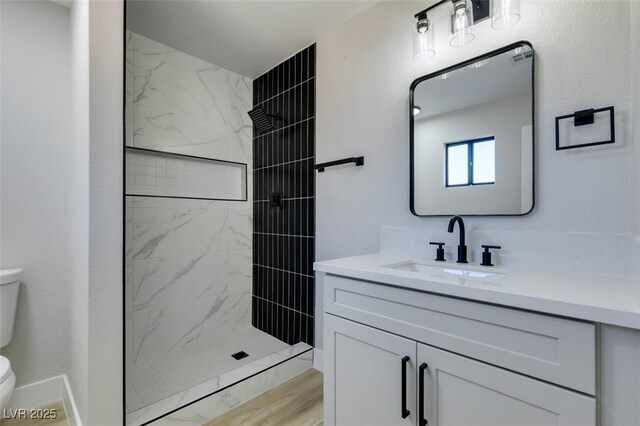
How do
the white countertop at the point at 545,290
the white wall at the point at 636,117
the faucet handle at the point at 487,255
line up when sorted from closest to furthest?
the white countertop at the point at 545,290 → the white wall at the point at 636,117 → the faucet handle at the point at 487,255

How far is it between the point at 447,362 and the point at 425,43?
1.46 meters

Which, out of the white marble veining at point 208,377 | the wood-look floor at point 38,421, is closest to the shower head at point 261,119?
the white marble veining at point 208,377

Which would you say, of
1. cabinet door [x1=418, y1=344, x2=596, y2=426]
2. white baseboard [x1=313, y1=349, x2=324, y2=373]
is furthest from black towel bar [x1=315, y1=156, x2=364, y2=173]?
white baseboard [x1=313, y1=349, x2=324, y2=373]

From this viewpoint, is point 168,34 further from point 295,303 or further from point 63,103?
point 295,303

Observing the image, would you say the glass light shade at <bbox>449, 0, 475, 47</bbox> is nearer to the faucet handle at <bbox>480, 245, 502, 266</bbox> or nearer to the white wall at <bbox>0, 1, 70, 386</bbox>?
the faucet handle at <bbox>480, 245, 502, 266</bbox>

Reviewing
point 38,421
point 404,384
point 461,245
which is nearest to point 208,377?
point 38,421

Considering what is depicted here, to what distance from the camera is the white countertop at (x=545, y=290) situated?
68 centimetres

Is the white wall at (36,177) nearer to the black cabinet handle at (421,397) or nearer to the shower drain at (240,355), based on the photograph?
the shower drain at (240,355)

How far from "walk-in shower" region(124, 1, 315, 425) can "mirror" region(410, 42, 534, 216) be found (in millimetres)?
871

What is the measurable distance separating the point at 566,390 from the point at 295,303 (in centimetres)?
174

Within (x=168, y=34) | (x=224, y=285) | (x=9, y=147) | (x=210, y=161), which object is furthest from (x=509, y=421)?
(x=168, y=34)

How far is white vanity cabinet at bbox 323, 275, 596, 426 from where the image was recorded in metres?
0.73

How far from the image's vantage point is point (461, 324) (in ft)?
2.95

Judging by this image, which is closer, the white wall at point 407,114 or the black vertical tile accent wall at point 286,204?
the white wall at point 407,114
